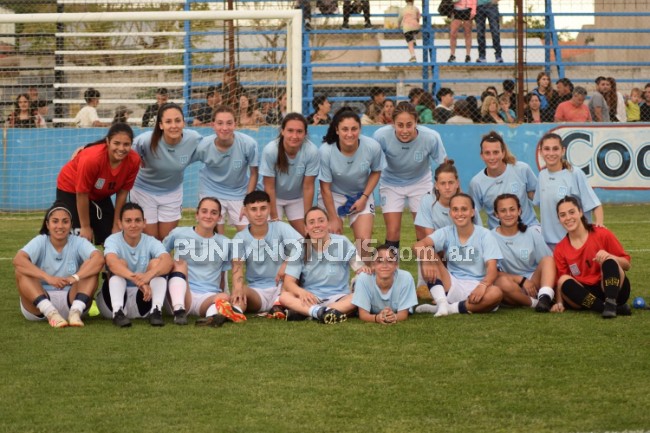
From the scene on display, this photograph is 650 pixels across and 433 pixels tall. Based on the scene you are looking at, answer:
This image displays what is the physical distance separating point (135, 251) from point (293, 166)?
1.54 metres

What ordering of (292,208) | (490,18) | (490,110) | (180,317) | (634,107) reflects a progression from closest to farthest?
(180,317)
(292,208)
(490,110)
(634,107)
(490,18)

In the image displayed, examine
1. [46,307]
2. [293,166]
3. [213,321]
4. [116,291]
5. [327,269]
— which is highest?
[293,166]

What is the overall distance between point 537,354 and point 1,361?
10.6 ft

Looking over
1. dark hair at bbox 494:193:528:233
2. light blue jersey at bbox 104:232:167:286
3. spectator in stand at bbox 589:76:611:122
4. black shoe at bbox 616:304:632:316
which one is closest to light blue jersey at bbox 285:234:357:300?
light blue jersey at bbox 104:232:167:286

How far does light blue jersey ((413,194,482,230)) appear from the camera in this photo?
7.89m

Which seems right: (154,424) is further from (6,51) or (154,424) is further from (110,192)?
(6,51)

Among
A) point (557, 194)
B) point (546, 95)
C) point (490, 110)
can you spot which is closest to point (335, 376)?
point (557, 194)

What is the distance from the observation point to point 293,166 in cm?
806

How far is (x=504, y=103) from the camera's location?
15797 millimetres

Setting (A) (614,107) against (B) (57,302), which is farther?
(A) (614,107)

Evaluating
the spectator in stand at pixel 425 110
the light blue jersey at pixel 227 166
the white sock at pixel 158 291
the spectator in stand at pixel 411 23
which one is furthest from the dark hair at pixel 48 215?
the spectator in stand at pixel 411 23

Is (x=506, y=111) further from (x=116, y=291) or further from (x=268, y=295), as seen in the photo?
(x=116, y=291)

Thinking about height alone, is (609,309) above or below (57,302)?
below

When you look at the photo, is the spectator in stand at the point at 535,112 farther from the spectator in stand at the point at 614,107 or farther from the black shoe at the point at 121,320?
the black shoe at the point at 121,320
